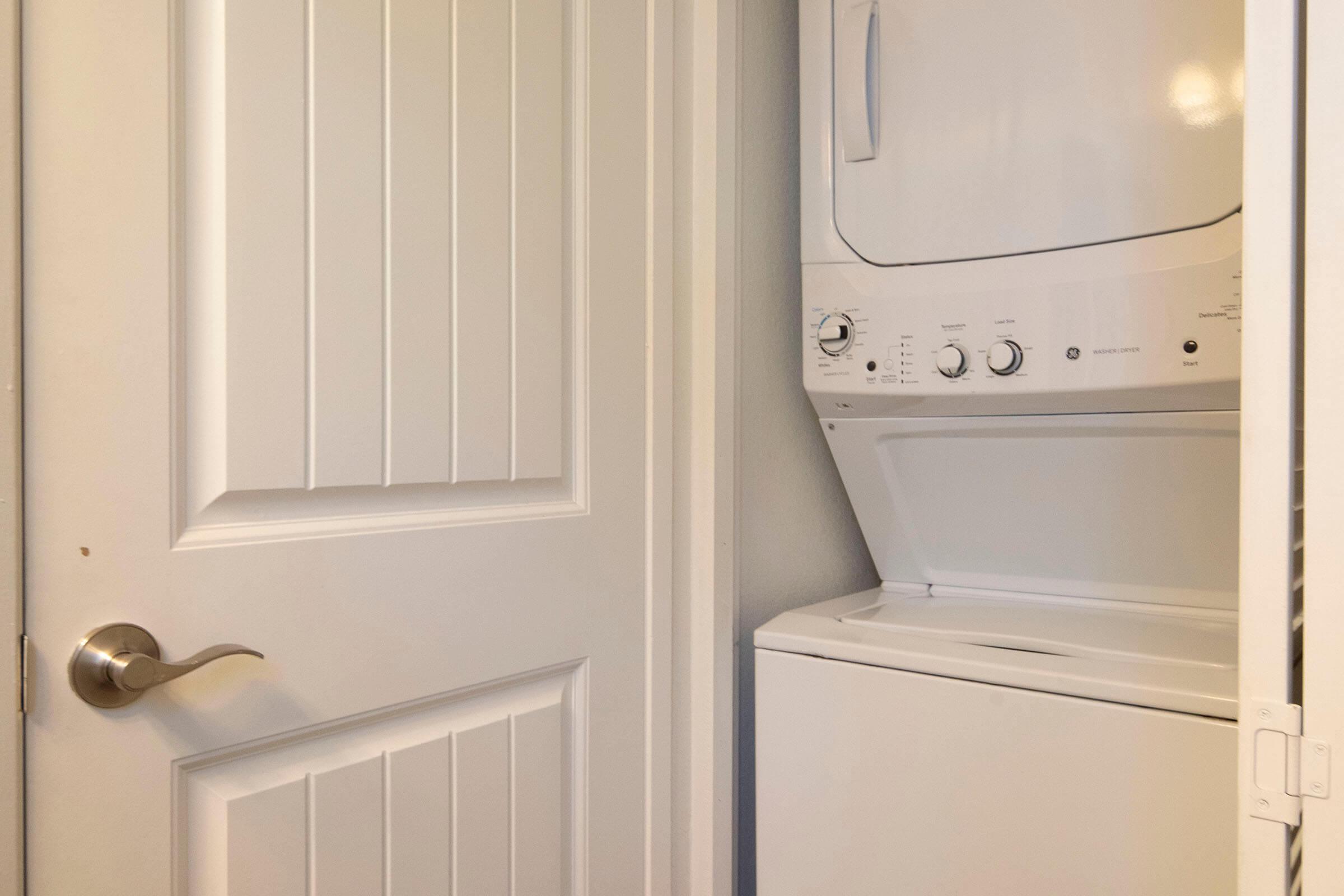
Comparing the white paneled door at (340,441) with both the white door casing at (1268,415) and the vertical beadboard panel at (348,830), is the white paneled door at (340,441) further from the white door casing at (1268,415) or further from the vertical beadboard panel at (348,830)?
the white door casing at (1268,415)

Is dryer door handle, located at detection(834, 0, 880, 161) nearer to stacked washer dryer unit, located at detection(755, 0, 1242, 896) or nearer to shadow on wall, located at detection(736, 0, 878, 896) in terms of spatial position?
stacked washer dryer unit, located at detection(755, 0, 1242, 896)

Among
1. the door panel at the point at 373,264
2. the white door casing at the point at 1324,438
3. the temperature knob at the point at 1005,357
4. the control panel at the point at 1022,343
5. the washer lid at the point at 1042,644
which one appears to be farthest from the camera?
the temperature knob at the point at 1005,357

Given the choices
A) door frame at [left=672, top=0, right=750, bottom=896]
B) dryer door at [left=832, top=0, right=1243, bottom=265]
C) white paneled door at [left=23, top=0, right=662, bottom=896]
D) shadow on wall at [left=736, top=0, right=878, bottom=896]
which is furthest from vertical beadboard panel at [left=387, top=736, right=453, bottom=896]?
dryer door at [left=832, top=0, right=1243, bottom=265]

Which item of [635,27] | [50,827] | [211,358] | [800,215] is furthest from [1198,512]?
[50,827]

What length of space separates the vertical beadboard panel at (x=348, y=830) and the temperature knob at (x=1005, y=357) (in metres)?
0.81

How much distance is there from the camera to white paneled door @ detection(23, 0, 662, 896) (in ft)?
2.21

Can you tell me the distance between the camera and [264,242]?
0.76 m

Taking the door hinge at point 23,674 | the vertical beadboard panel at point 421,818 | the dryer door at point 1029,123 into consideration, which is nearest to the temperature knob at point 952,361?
the dryer door at point 1029,123

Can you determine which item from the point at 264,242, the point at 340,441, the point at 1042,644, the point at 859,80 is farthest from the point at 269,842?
the point at 859,80

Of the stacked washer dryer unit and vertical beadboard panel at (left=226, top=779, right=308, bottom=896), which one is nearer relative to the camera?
vertical beadboard panel at (left=226, top=779, right=308, bottom=896)

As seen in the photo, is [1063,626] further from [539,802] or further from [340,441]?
[340,441]

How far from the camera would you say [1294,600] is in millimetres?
710

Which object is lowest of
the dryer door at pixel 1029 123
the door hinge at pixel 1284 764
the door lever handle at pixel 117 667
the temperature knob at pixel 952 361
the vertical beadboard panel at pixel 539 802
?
the vertical beadboard panel at pixel 539 802

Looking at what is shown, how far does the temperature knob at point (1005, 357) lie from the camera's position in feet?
3.52
